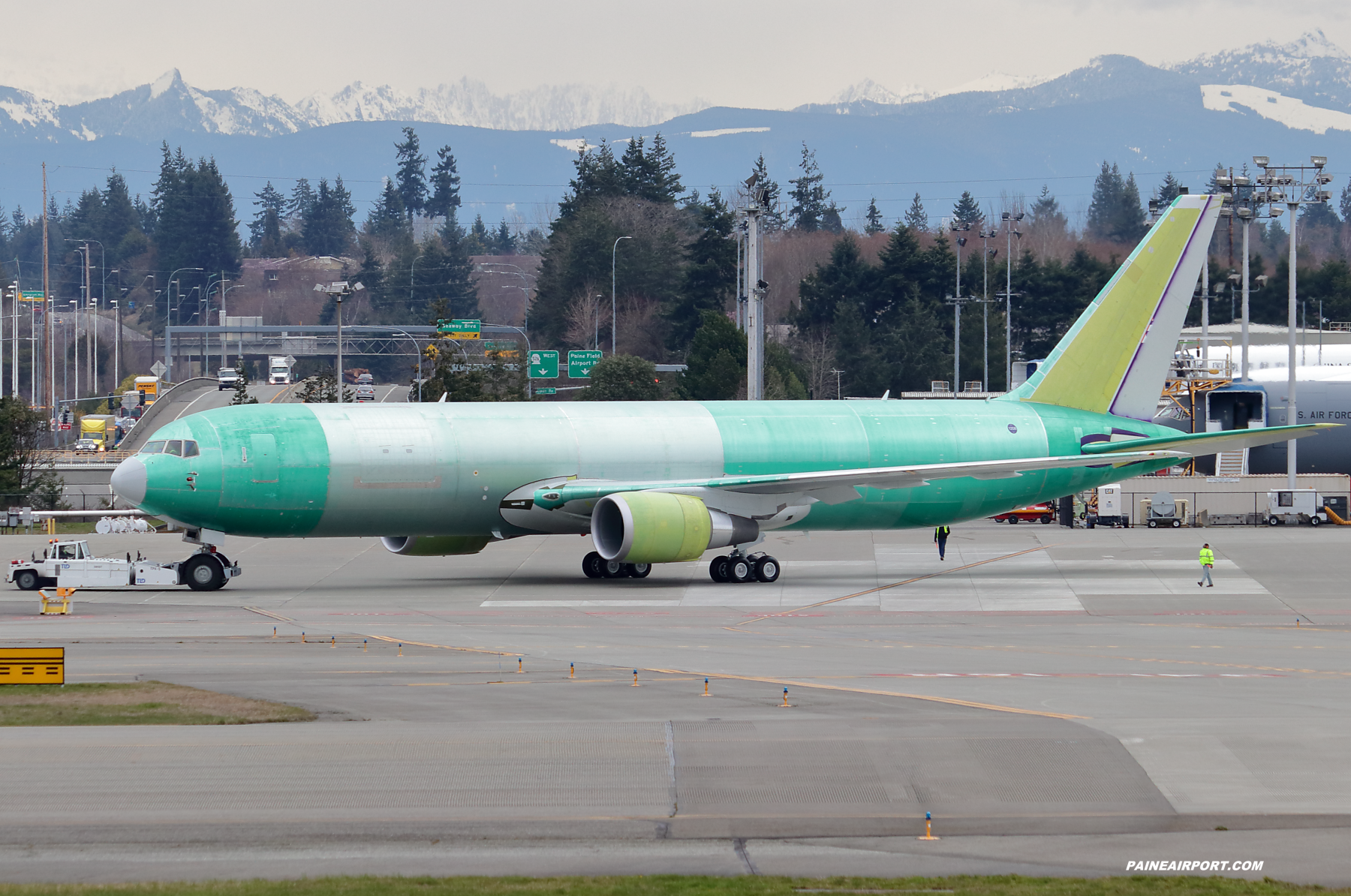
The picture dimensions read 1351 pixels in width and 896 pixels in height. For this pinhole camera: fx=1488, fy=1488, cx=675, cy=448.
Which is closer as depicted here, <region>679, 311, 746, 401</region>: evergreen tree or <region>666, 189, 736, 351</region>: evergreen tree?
<region>679, 311, 746, 401</region>: evergreen tree

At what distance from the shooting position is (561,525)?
4119 centimetres

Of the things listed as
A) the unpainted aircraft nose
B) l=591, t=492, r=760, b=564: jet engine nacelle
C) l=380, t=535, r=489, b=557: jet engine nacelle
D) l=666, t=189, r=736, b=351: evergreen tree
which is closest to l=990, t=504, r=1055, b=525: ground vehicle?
l=591, t=492, r=760, b=564: jet engine nacelle

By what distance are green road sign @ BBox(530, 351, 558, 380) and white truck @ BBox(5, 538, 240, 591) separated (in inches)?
2812

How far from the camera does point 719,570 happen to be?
136 ft

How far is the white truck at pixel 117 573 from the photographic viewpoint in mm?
39312

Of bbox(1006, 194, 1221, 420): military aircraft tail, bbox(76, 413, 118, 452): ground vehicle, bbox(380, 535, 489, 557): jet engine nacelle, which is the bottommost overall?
bbox(380, 535, 489, 557): jet engine nacelle

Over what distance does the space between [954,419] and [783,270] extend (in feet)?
492

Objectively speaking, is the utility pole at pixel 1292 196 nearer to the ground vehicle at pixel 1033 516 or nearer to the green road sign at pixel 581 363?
the ground vehicle at pixel 1033 516

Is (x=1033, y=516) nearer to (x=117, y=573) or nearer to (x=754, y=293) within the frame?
(x=754, y=293)

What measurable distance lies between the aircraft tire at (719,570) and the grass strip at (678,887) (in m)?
27.6

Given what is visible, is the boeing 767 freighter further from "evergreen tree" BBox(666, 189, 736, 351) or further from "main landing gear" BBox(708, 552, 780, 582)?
"evergreen tree" BBox(666, 189, 736, 351)

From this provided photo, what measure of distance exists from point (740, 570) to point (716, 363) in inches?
2174

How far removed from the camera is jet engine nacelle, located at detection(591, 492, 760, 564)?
38781mm

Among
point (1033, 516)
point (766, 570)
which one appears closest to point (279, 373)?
point (1033, 516)
